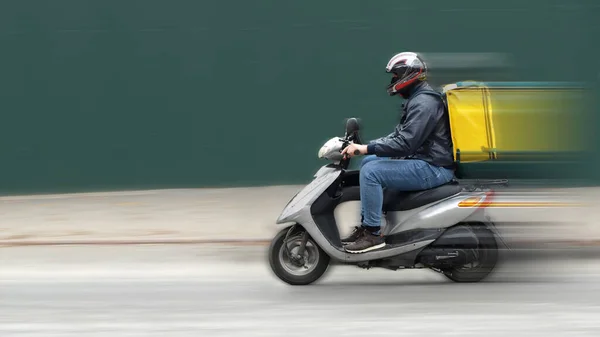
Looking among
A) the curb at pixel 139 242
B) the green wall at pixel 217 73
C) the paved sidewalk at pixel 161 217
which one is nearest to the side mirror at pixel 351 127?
the paved sidewalk at pixel 161 217

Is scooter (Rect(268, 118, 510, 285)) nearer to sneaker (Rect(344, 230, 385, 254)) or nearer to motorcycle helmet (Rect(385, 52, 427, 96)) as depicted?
sneaker (Rect(344, 230, 385, 254))

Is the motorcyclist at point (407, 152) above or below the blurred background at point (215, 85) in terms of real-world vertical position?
below

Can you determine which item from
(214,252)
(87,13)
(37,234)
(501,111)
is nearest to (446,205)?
(501,111)

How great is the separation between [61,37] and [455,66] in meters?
4.40

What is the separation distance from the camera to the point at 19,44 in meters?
13.5

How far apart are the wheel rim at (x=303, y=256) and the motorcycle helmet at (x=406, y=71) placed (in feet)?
4.07

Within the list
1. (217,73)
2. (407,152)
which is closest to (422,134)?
(407,152)

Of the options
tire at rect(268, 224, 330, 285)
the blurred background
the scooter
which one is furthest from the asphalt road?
the blurred background

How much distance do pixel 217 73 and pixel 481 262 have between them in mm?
5663

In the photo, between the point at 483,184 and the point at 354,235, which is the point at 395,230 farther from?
the point at 483,184

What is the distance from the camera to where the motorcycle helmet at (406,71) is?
8352 mm

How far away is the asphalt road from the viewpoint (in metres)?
7.11

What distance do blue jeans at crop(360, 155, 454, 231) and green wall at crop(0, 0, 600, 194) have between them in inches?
191

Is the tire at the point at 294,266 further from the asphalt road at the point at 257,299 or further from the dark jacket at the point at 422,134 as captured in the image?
the dark jacket at the point at 422,134
